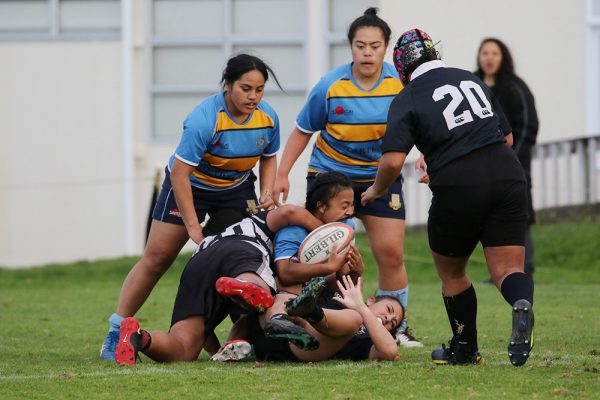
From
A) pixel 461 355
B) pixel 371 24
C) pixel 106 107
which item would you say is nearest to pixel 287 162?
pixel 371 24

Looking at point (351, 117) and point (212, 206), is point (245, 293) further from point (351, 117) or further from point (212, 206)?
point (351, 117)

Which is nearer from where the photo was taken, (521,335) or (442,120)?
(521,335)

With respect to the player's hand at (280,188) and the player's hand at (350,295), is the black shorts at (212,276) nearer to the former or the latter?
the player's hand at (350,295)

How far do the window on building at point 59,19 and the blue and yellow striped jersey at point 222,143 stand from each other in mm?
11108

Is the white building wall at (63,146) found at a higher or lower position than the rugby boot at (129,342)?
higher

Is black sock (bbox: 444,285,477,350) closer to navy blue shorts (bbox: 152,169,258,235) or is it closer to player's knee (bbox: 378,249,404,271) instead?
player's knee (bbox: 378,249,404,271)

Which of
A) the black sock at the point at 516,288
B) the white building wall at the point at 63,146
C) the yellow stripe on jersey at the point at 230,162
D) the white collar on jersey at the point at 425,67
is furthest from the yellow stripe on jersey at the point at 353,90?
the white building wall at the point at 63,146

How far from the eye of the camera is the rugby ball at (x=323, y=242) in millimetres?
6902

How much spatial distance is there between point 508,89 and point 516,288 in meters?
5.12

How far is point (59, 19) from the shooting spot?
18359 millimetres

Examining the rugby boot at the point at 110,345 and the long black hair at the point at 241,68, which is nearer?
the long black hair at the point at 241,68

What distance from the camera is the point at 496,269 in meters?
6.29

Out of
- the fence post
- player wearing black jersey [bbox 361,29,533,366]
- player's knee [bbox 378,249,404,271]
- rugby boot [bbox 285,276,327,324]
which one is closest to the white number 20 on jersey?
player wearing black jersey [bbox 361,29,533,366]

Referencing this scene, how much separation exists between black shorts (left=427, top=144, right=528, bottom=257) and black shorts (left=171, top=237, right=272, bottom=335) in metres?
1.21
